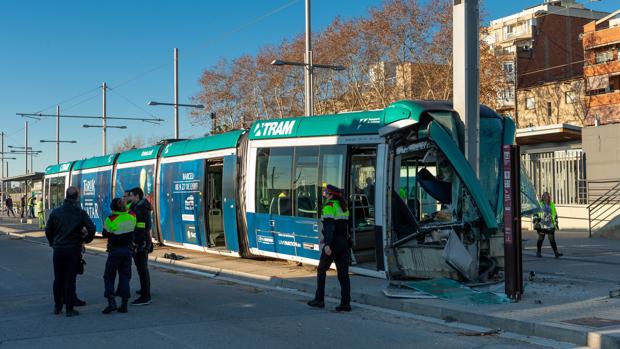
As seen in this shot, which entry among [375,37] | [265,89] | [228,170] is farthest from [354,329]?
[265,89]

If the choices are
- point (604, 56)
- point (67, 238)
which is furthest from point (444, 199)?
point (604, 56)

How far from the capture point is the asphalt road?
280 inches

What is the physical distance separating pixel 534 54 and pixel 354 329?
60458 millimetres

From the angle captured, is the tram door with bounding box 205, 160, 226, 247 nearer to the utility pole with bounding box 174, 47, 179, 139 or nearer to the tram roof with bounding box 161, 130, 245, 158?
the tram roof with bounding box 161, 130, 245, 158

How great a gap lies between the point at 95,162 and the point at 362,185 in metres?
14.5

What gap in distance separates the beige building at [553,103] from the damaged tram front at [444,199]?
47775 mm

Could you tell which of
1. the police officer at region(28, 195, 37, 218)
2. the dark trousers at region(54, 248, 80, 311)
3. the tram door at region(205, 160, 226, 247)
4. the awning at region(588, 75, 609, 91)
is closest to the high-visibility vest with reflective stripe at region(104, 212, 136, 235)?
the dark trousers at region(54, 248, 80, 311)

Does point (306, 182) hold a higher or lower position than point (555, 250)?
higher

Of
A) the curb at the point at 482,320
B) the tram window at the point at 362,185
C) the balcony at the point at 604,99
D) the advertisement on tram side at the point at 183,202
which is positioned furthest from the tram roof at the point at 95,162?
the balcony at the point at 604,99

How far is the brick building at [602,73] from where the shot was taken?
2079 inches

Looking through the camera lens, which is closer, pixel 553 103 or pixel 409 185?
pixel 409 185

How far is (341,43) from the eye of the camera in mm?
39094

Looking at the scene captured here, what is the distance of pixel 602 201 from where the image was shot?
22.3 meters

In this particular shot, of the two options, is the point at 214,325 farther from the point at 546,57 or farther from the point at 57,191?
the point at 546,57
